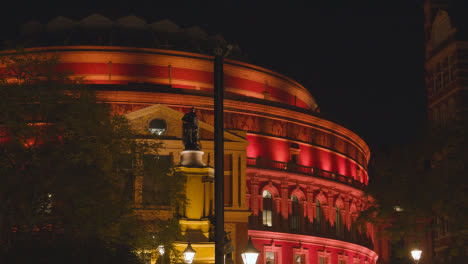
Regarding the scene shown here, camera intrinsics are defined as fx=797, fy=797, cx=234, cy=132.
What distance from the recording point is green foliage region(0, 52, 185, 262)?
98.4 feet

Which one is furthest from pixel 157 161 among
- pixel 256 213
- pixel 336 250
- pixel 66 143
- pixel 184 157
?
pixel 336 250

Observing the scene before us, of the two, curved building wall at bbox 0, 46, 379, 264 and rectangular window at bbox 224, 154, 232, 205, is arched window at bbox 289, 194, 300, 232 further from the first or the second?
rectangular window at bbox 224, 154, 232, 205

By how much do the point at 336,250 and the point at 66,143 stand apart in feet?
125

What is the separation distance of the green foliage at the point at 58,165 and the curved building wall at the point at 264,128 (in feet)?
78.3

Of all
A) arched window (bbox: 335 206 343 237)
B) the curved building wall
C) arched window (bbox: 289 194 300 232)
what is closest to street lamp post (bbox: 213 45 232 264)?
the curved building wall

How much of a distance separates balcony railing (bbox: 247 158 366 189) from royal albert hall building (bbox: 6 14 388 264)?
0.27ft

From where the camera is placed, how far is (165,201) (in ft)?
124

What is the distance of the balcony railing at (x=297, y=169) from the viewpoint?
5944 centimetres

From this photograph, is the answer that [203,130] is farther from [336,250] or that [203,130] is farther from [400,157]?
[336,250]

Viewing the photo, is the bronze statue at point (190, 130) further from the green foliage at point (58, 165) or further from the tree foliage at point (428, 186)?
the tree foliage at point (428, 186)

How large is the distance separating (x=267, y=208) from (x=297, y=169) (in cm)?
404

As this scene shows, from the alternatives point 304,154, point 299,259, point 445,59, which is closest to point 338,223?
point 299,259

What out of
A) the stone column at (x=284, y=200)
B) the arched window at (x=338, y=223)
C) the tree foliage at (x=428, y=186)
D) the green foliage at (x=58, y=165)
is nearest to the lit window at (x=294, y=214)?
the stone column at (x=284, y=200)

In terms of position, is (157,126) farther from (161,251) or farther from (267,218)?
(267,218)
